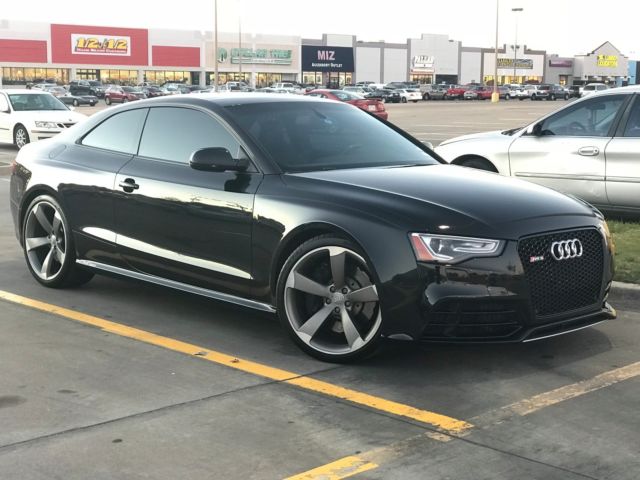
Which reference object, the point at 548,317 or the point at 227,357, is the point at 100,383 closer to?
the point at 227,357

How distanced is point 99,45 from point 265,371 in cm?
8935

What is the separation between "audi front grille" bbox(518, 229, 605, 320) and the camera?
4727 mm

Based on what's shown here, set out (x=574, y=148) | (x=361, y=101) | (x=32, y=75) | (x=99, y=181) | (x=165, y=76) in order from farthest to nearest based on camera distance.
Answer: (x=165, y=76) → (x=32, y=75) → (x=361, y=101) → (x=574, y=148) → (x=99, y=181)

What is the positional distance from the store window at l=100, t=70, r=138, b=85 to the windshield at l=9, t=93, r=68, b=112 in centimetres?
7170

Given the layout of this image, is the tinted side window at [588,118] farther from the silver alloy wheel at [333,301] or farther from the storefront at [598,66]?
the storefront at [598,66]

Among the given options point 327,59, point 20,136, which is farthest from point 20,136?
point 327,59

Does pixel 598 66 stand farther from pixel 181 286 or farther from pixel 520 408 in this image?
pixel 520 408

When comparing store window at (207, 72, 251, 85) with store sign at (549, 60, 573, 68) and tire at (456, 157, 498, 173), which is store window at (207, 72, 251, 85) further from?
tire at (456, 157, 498, 173)

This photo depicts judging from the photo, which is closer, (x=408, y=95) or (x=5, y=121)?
(x=5, y=121)

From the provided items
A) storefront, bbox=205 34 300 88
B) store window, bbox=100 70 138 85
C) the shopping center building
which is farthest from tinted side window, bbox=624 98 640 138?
storefront, bbox=205 34 300 88

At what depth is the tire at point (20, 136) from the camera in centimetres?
1978

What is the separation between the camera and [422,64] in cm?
11806

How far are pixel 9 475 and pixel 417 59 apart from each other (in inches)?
4616

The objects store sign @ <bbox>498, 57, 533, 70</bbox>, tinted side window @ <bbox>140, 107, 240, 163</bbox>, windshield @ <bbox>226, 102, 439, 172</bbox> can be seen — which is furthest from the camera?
store sign @ <bbox>498, 57, 533, 70</bbox>
